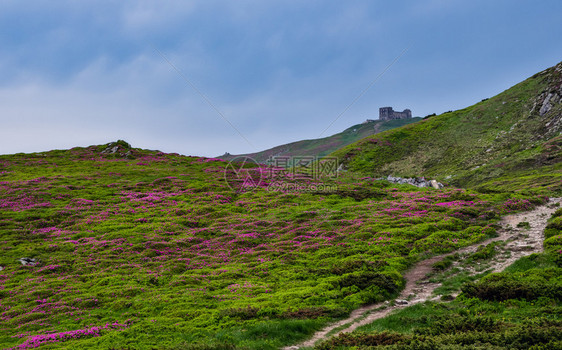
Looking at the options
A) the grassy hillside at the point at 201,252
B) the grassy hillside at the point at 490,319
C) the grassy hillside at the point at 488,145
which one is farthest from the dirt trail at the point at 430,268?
the grassy hillside at the point at 488,145

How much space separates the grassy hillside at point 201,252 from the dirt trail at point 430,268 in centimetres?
88

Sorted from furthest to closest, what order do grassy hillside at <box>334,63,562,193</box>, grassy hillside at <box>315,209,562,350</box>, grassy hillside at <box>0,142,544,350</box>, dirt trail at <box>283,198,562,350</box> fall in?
grassy hillside at <box>334,63,562,193</box>
grassy hillside at <box>0,142,544,350</box>
dirt trail at <box>283,198,562,350</box>
grassy hillside at <box>315,209,562,350</box>

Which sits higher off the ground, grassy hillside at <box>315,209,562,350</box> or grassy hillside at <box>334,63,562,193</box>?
grassy hillside at <box>334,63,562,193</box>

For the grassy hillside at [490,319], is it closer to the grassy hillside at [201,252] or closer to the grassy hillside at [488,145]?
the grassy hillside at [201,252]

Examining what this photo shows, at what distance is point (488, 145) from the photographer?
3713 inches

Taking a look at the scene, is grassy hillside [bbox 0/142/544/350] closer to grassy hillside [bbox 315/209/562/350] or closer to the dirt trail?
the dirt trail

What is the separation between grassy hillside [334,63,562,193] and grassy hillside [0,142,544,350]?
31362 mm

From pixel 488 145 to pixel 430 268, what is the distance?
85.1 meters

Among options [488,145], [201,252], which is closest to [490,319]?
[201,252]

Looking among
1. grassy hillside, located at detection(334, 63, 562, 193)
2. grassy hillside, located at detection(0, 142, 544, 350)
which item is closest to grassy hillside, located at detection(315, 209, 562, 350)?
grassy hillside, located at detection(0, 142, 544, 350)

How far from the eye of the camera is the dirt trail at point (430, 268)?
18562mm

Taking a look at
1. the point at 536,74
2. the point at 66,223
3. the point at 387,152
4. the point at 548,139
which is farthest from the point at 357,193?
the point at 536,74

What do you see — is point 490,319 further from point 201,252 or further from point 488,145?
point 488,145

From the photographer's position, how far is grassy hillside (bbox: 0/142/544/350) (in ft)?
64.9
